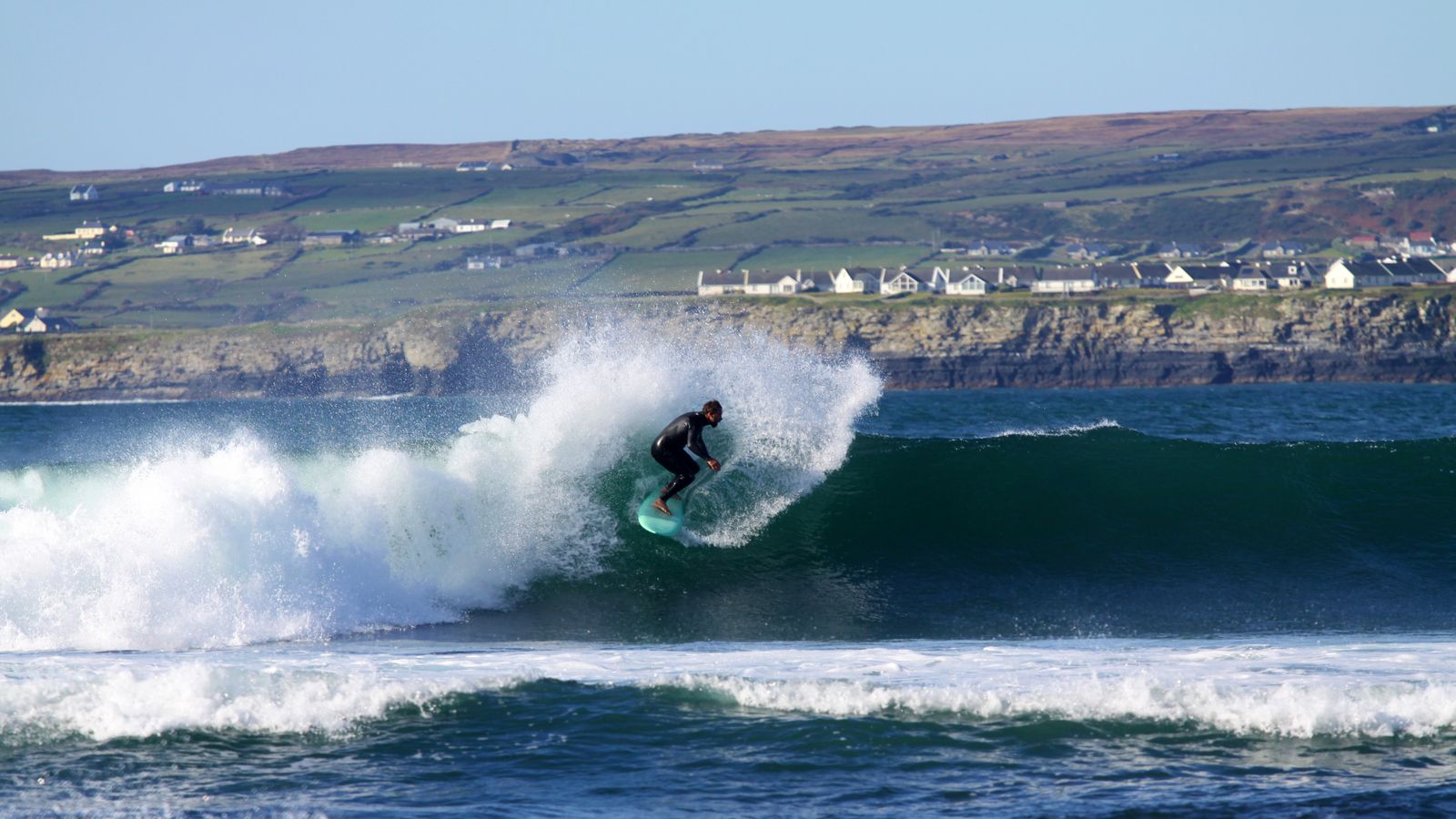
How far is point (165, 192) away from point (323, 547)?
151716 mm

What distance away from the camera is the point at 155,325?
8356cm

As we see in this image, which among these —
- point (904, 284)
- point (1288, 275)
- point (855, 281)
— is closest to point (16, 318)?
point (855, 281)

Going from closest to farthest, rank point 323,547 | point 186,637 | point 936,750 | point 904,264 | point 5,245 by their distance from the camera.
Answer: point 936,750
point 186,637
point 323,547
point 904,264
point 5,245

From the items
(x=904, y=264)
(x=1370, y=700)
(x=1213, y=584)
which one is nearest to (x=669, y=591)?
(x=1213, y=584)

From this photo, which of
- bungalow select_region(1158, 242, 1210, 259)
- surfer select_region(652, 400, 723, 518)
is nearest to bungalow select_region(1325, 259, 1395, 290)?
bungalow select_region(1158, 242, 1210, 259)

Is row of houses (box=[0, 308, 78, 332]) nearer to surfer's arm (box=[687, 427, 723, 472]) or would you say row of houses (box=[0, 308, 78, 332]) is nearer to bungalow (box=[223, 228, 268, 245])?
bungalow (box=[223, 228, 268, 245])

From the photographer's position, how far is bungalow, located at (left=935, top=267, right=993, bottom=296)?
83.1 meters

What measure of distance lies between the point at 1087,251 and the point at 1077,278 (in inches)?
898

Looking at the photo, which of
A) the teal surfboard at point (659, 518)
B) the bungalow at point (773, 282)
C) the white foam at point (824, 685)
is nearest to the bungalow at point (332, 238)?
the bungalow at point (773, 282)

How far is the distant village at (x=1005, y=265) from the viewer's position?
3361 inches

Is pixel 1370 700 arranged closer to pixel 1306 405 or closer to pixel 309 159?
pixel 1306 405

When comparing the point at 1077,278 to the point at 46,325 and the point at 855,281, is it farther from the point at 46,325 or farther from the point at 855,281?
the point at 46,325

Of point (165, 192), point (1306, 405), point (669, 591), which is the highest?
point (165, 192)

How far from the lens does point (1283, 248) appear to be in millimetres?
113562
